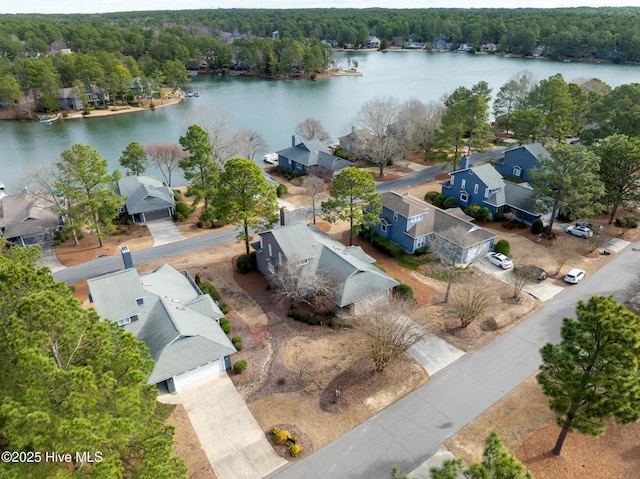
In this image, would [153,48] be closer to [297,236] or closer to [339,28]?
[339,28]

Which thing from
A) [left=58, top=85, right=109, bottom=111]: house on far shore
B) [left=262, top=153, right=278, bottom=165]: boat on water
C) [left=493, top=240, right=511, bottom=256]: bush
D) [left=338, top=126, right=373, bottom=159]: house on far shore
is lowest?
[left=493, top=240, right=511, bottom=256]: bush

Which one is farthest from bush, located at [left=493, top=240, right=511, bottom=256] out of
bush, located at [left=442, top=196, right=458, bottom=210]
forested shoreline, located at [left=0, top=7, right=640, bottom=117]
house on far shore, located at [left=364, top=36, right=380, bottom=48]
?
house on far shore, located at [left=364, top=36, right=380, bottom=48]

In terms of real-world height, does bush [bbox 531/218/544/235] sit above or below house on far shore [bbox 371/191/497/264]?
below

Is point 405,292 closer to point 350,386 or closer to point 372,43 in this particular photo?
point 350,386

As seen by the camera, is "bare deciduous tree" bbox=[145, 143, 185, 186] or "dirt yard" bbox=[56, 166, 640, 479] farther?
"bare deciduous tree" bbox=[145, 143, 185, 186]

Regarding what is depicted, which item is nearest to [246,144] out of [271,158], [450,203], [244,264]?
[271,158]

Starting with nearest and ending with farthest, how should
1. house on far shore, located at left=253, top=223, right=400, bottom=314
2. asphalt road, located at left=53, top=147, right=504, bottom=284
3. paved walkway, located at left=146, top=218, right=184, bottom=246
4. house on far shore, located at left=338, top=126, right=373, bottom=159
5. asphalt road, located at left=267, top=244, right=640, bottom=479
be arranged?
1. asphalt road, located at left=267, top=244, right=640, bottom=479
2. house on far shore, located at left=253, top=223, right=400, bottom=314
3. asphalt road, located at left=53, top=147, right=504, bottom=284
4. paved walkway, located at left=146, top=218, right=184, bottom=246
5. house on far shore, located at left=338, top=126, right=373, bottom=159

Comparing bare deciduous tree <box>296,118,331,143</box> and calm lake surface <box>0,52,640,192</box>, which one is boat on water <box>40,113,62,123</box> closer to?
calm lake surface <box>0,52,640,192</box>

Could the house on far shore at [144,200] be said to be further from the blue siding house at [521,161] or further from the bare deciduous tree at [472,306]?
the blue siding house at [521,161]
